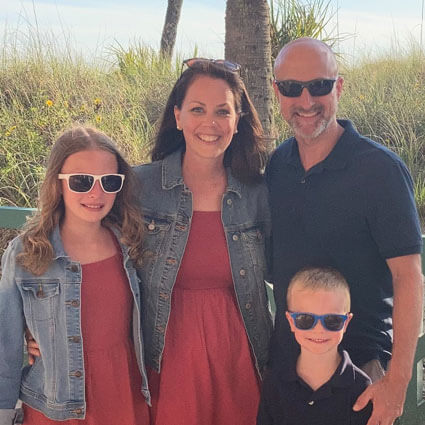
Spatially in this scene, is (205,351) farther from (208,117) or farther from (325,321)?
(208,117)

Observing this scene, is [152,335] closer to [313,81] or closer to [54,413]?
[54,413]

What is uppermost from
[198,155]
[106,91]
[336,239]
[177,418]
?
[106,91]

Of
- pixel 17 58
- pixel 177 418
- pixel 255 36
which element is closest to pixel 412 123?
pixel 255 36

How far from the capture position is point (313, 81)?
9.62 ft

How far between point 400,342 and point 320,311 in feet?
1.16

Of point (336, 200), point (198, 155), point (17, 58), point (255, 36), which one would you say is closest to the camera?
point (336, 200)

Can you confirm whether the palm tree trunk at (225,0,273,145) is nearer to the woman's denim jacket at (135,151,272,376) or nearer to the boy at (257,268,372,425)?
the woman's denim jacket at (135,151,272,376)

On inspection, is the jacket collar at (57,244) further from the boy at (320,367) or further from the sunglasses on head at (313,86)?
the sunglasses on head at (313,86)

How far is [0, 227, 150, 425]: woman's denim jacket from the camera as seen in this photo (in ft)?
8.89

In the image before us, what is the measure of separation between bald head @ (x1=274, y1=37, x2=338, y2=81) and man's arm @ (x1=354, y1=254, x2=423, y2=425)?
2.89 feet

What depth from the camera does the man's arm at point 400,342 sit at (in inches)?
98.8

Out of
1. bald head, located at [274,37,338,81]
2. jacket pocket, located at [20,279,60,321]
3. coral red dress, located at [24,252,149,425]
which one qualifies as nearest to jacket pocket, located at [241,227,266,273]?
coral red dress, located at [24,252,149,425]

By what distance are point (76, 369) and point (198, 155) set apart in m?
1.10

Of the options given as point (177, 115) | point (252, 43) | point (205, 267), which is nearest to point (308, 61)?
point (177, 115)
